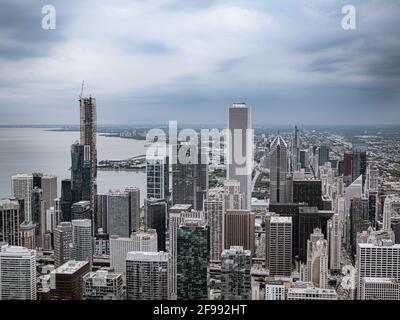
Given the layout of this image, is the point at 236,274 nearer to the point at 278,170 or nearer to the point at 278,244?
the point at 278,244

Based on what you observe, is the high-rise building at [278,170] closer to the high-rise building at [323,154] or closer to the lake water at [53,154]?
the high-rise building at [323,154]

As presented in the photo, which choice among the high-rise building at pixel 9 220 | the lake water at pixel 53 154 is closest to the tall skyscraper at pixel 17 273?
the high-rise building at pixel 9 220

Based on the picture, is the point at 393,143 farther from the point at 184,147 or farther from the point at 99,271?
the point at 99,271

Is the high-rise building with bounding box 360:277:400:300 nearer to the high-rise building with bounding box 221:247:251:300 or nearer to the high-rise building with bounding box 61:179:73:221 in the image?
the high-rise building with bounding box 221:247:251:300

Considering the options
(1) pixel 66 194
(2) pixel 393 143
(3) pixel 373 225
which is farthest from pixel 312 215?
(1) pixel 66 194

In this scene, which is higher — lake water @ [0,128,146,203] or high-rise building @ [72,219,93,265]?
lake water @ [0,128,146,203]

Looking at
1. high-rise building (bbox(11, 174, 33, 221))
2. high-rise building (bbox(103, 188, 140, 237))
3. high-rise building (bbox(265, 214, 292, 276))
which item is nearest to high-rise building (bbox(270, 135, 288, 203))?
high-rise building (bbox(265, 214, 292, 276))

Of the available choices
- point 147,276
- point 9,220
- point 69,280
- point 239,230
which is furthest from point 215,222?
point 9,220
